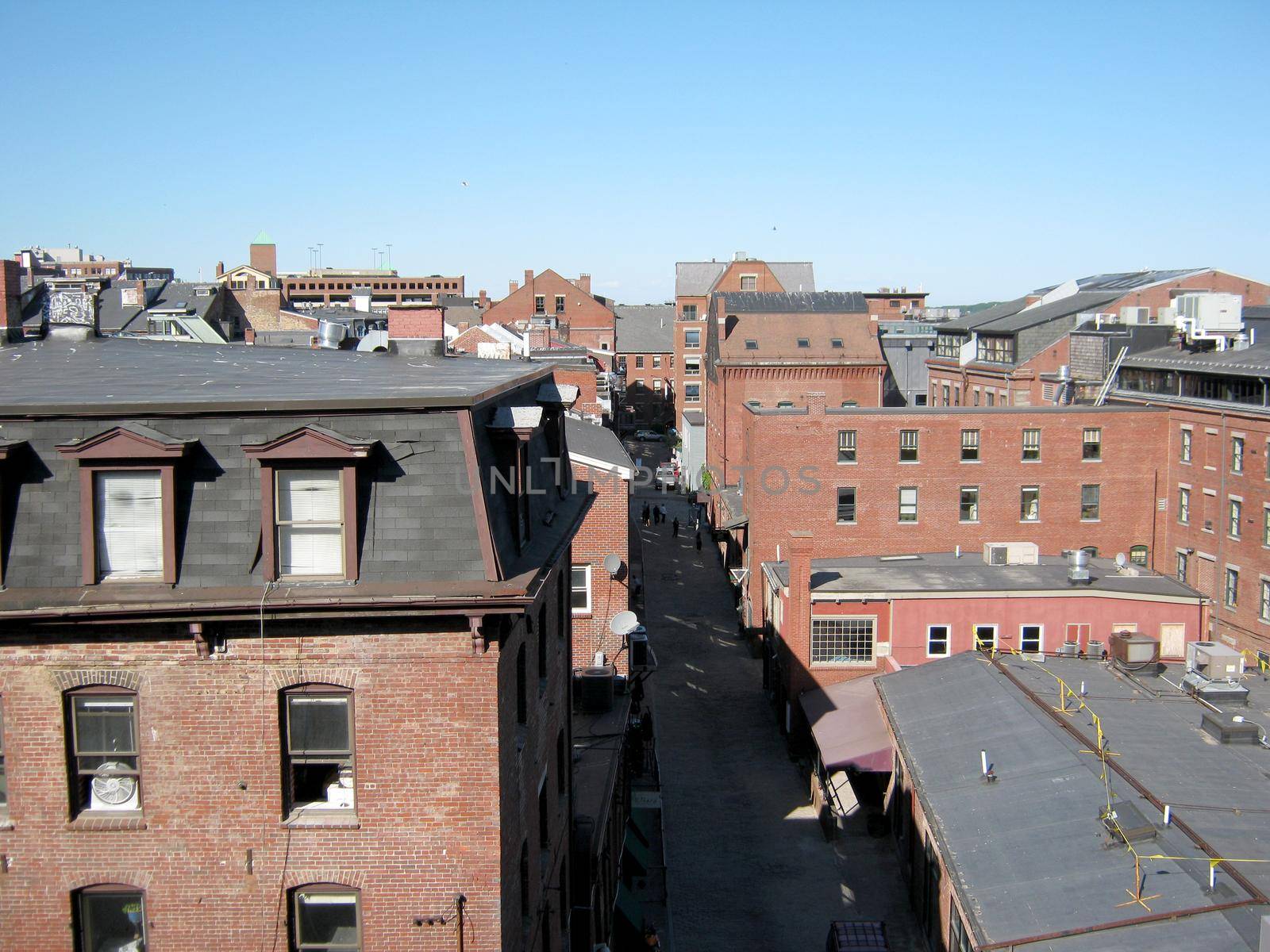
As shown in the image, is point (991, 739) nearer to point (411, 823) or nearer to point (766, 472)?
point (411, 823)

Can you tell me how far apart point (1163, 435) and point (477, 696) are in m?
39.2

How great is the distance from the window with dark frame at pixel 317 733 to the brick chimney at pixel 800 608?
23.4 meters

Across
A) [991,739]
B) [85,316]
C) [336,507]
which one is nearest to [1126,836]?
[991,739]

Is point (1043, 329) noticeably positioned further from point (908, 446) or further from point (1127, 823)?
point (1127, 823)

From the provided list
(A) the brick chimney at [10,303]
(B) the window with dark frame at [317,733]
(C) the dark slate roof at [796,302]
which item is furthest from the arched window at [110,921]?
Result: (C) the dark slate roof at [796,302]

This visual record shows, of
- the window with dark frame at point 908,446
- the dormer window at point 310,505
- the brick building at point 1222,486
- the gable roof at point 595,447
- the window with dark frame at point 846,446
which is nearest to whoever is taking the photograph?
the dormer window at point 310,505

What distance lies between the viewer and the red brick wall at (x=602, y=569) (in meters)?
31.0

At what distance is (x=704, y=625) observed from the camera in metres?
49.4

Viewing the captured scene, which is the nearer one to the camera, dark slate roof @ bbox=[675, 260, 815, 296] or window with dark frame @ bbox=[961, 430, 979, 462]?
window with dark frame @ bbox=[961, 430, 979, 462]

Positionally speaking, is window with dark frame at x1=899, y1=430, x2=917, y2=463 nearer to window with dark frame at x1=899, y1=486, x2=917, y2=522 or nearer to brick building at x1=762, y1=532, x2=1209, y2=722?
window with dark frame at x1=899, y1=486, x2=917, y2=522

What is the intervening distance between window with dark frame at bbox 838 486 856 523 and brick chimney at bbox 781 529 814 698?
722 cm

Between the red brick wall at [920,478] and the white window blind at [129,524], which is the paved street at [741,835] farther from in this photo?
the white window blind at [129,524]

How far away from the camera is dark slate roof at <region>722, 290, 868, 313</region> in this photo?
7106cm

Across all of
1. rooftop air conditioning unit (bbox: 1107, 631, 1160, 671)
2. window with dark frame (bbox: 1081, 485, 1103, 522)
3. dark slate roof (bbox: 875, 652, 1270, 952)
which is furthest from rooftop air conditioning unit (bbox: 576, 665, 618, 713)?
window with dark frame (bbox: 1081, 485, 1103, 522)
